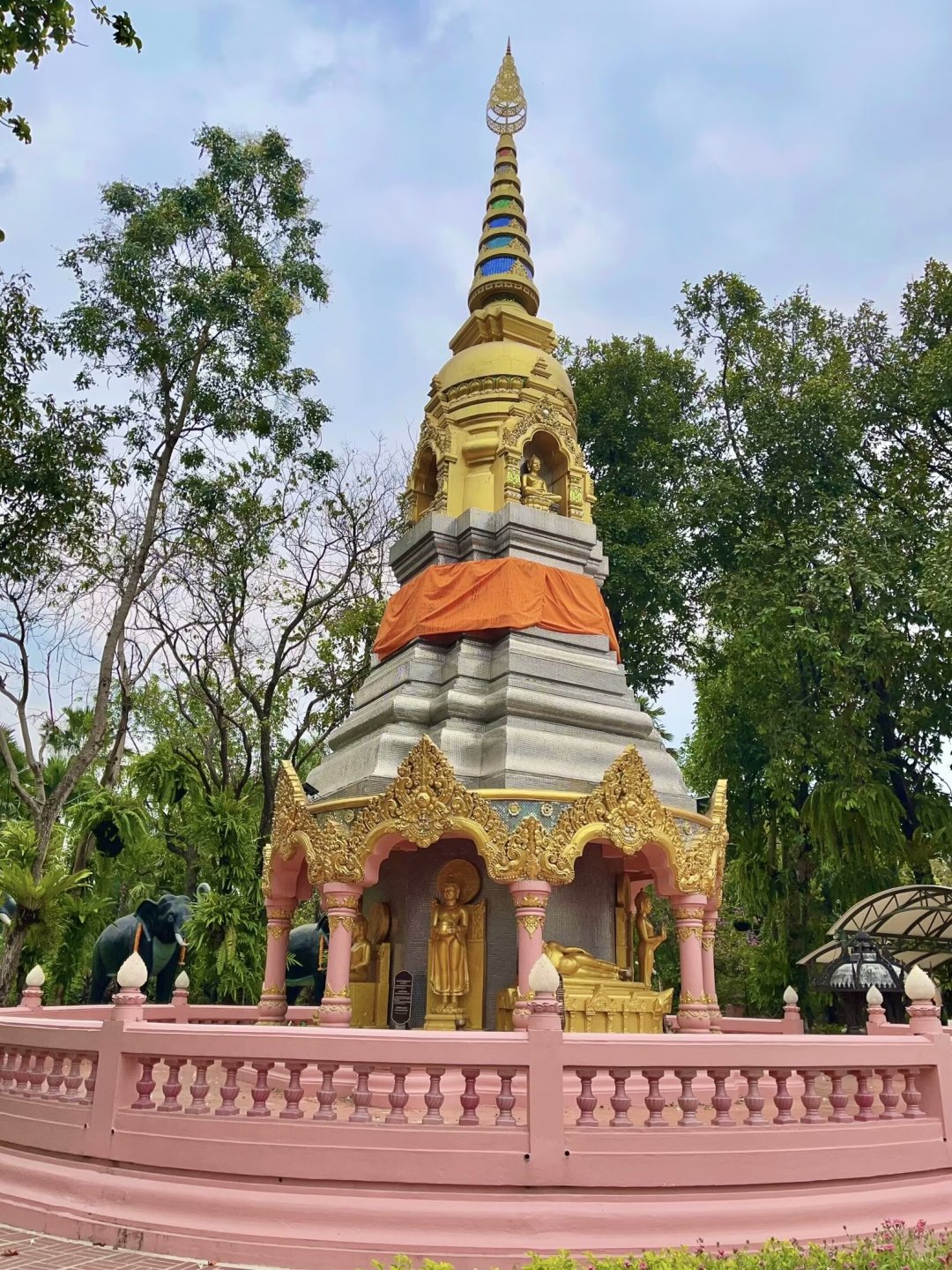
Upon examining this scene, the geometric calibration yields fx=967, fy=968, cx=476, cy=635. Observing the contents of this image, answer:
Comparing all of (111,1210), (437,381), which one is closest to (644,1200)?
(111,1210)

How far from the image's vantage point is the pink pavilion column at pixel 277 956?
1197cm

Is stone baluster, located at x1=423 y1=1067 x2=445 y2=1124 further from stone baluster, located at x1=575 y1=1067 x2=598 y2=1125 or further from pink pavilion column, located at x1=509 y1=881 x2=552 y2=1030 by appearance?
pink pavilion column, located at x1=509 y1=881 x2=552 y2=1030

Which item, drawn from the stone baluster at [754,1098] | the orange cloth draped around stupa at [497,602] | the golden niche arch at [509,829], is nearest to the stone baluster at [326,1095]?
the stone baluster at [754,1098]

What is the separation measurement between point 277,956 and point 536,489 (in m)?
7.36

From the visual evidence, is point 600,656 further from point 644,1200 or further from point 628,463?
point 628,463

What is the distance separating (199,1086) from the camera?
6.69 m

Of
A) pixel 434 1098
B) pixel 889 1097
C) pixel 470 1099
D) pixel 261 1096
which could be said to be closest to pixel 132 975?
pixel 261 1096

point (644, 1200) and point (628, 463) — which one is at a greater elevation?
point (628, 463)

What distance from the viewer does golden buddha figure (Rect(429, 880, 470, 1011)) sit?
10234mm

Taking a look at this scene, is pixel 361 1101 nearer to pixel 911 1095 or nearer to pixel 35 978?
pixel 911 1095

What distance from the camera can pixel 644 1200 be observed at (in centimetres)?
596

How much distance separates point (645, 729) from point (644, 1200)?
7017 mm

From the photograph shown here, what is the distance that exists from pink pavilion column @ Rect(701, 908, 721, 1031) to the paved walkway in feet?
21.2

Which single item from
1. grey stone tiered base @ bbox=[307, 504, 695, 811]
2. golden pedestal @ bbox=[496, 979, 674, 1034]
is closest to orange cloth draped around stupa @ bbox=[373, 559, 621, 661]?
grey stone tiered base @ bbox=[307, 504, 695, 811]
